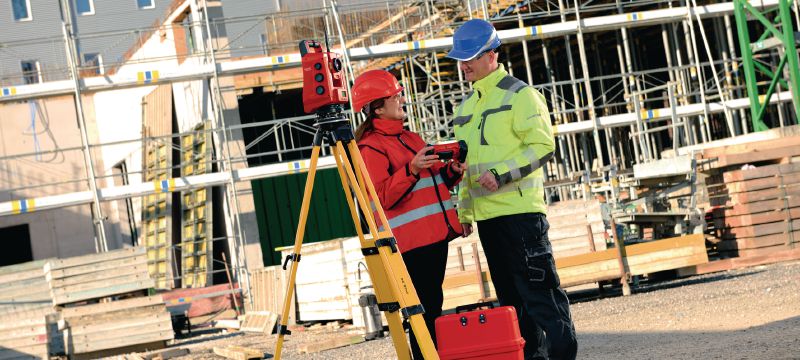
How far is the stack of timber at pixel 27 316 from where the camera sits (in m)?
14.3

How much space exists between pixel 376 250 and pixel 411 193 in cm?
34

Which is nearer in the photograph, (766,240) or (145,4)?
(766,240)

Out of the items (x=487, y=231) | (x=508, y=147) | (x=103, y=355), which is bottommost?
(x=103, y=355)

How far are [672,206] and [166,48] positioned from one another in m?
11.9

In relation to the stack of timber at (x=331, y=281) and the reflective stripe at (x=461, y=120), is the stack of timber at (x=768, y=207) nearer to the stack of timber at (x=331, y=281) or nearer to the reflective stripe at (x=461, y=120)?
the stack of timber at (x=331, y=281)

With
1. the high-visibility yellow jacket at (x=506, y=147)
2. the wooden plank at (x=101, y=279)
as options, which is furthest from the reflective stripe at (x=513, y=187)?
the wooden plank at (x=101, y=279)

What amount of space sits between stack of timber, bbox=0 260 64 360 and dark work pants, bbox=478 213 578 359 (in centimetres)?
1035

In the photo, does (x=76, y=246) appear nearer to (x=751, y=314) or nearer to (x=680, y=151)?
(x=680, y=151)

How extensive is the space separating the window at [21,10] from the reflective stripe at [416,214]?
43.4 m

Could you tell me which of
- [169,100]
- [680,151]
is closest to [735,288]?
[680,151]

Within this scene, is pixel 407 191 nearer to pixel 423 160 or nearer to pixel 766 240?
pixel 423 160

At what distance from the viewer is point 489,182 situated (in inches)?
200

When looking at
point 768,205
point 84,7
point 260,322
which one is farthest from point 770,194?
point 84,7

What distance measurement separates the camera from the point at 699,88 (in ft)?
71.9
